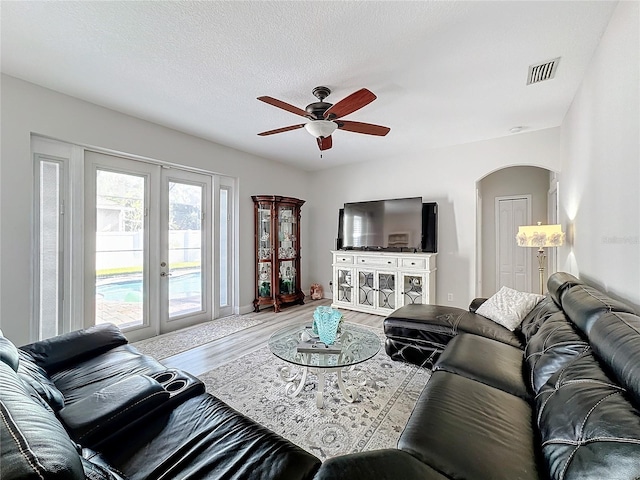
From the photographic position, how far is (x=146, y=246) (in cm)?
354

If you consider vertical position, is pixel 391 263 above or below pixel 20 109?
below

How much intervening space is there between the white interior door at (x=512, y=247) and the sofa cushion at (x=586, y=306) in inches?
142

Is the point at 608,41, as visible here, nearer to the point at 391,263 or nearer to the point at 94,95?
the point at 391,263

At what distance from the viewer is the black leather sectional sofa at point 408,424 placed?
79cm

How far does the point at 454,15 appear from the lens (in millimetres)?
1777

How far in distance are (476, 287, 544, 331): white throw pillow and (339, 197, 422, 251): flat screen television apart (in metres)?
1.72

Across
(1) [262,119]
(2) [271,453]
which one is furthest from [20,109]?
(2) [271,453]

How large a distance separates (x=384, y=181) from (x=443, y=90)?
7.98ft

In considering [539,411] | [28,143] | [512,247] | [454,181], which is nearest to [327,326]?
[539,411]

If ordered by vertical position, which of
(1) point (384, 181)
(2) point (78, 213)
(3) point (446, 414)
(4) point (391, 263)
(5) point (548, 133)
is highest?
(5) point (548, 133)

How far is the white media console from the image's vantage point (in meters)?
4.29

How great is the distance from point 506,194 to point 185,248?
564cm

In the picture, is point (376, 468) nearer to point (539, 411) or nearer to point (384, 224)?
point (539, 411)

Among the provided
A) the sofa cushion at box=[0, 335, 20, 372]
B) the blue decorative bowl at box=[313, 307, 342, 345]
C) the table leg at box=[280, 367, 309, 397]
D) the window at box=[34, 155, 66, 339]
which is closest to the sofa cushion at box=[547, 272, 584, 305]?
the blue decorative bowl at box=[313, 307, 342, 345]
